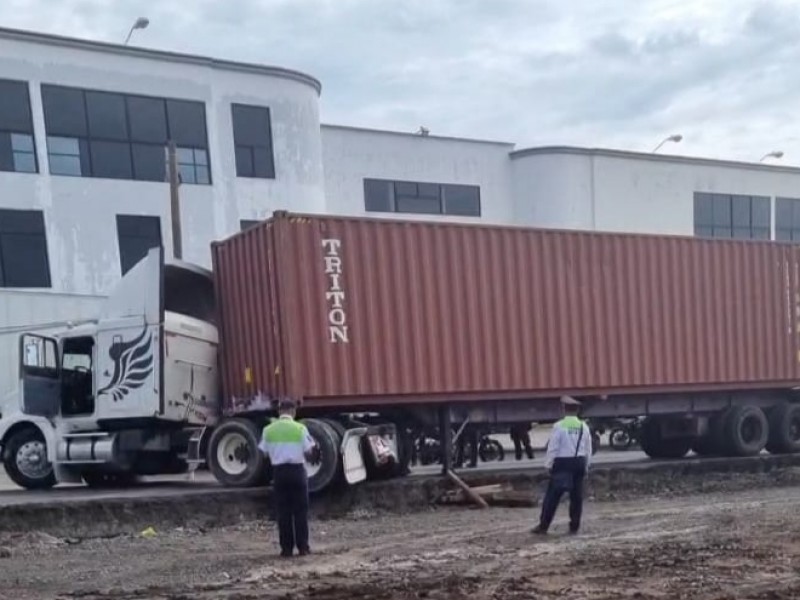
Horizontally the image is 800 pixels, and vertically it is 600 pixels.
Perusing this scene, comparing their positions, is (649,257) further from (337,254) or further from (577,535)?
(577,535)

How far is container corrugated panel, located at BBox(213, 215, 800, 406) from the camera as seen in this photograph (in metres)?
14.1

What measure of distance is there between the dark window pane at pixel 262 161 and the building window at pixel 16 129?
6.07 m

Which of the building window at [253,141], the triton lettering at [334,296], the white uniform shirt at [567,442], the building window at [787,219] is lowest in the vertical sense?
the white uniform shirt at [567,442]

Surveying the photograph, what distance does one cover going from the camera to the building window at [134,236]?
28172 millimetres

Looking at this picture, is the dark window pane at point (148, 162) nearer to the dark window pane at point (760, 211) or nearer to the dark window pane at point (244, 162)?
the dark window pane at point (244, 162)

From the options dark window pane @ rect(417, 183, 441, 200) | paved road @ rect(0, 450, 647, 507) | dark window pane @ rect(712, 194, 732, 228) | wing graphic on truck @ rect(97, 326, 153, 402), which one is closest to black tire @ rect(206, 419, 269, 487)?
paved road @ rect(0, 450, 647, 507)

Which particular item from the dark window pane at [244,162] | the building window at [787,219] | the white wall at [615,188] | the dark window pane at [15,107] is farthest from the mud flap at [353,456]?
the building window at [787,219]

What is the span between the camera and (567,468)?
11914 millimetres

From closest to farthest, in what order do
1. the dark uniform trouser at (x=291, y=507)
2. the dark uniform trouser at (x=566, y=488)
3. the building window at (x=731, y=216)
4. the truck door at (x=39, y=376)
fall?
the dark uniform trouser at (x=291, y=507), the dark uniform trouser at (x=566, y=488), the truck door at (x=39, y=376), the building window at (x=731, y=216)

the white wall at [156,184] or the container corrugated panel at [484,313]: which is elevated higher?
the white wall at [156,184]

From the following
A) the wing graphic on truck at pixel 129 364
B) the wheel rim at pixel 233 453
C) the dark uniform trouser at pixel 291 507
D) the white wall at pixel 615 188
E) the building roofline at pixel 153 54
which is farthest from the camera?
the white wall at pixel 615 188

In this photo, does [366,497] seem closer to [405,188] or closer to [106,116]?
[106,116]

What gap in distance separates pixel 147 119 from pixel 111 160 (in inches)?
56.1

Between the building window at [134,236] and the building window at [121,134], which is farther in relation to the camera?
the building window at [134,236]
